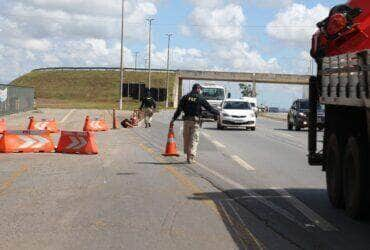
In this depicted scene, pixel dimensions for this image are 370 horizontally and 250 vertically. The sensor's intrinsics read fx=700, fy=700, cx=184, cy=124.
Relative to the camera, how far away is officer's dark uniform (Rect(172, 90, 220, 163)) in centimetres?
1677

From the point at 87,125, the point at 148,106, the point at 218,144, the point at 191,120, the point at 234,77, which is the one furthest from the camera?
the point at 234,77

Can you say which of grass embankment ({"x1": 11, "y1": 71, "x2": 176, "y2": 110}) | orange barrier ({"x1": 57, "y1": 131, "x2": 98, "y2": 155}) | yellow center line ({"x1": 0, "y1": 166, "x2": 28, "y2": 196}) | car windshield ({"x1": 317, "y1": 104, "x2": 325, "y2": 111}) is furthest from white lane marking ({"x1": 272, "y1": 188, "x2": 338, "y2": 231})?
grass embankment ({"x1": 11, "y1": 71, "x2": 176, "y2": 110})

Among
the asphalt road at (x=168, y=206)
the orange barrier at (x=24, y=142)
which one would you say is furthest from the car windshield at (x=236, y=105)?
the asphalt road at (x=168, y=206)

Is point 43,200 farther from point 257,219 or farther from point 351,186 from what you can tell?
point 351,186

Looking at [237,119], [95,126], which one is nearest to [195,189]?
[95,126]

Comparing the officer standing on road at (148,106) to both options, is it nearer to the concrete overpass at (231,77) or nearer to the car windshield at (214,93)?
the car windshield at (214,93)

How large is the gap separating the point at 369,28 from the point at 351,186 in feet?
6.65

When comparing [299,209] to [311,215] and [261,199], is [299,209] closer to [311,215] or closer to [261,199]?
[311,215]

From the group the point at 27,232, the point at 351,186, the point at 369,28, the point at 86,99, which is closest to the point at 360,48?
the point at 369,28

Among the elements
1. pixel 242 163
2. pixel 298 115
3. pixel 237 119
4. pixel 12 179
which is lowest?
pixel 12 179

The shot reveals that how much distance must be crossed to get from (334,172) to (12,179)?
6378 millimetres

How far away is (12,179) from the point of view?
13258 millimetres

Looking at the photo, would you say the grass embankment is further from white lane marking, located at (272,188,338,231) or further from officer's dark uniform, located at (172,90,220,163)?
white lane marking, located at (272,188,338,231)

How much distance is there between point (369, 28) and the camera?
8.91 meters
